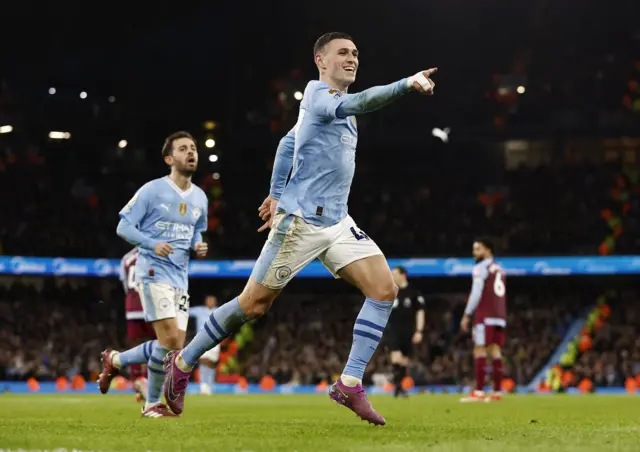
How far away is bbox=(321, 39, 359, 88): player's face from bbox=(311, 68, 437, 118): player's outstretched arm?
268mm

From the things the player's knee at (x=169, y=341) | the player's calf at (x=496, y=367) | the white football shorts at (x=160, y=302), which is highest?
the white football shorts at (x=160, y=302)

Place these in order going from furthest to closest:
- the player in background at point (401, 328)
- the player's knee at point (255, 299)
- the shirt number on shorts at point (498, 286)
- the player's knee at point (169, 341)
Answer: the player in background at point (401, 328) < the shirt number on shorts at point (498, 286) < the player's knee at point (169, 341) < the player's knee at point (255, 299)

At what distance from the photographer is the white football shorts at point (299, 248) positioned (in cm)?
627

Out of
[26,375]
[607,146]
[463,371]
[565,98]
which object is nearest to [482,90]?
[565,98]

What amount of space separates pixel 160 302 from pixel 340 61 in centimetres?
289

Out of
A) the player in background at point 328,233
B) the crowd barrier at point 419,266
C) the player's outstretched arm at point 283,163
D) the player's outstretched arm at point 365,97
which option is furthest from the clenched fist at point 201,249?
the crowd barrier at point 419,266

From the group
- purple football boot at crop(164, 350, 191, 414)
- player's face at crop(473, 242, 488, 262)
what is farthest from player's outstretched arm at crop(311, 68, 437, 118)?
player's face at crop(473, 242, 488, 262)

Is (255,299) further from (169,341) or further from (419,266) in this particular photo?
(419,266)

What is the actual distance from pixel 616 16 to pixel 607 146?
13.4ft

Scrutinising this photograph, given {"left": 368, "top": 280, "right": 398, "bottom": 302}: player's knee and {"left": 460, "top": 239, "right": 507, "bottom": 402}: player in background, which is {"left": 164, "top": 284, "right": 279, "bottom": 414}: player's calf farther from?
{"left": 460, "top": 239, "right": 507, "bottom": 402}: player in background

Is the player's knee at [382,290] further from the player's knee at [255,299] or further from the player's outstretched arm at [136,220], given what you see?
the player's outstretched arm at [136,220]

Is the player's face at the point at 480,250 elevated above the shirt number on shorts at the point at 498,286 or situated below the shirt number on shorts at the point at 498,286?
above

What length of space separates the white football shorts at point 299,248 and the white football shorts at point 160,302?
2112mm

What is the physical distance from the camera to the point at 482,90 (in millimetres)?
30422
